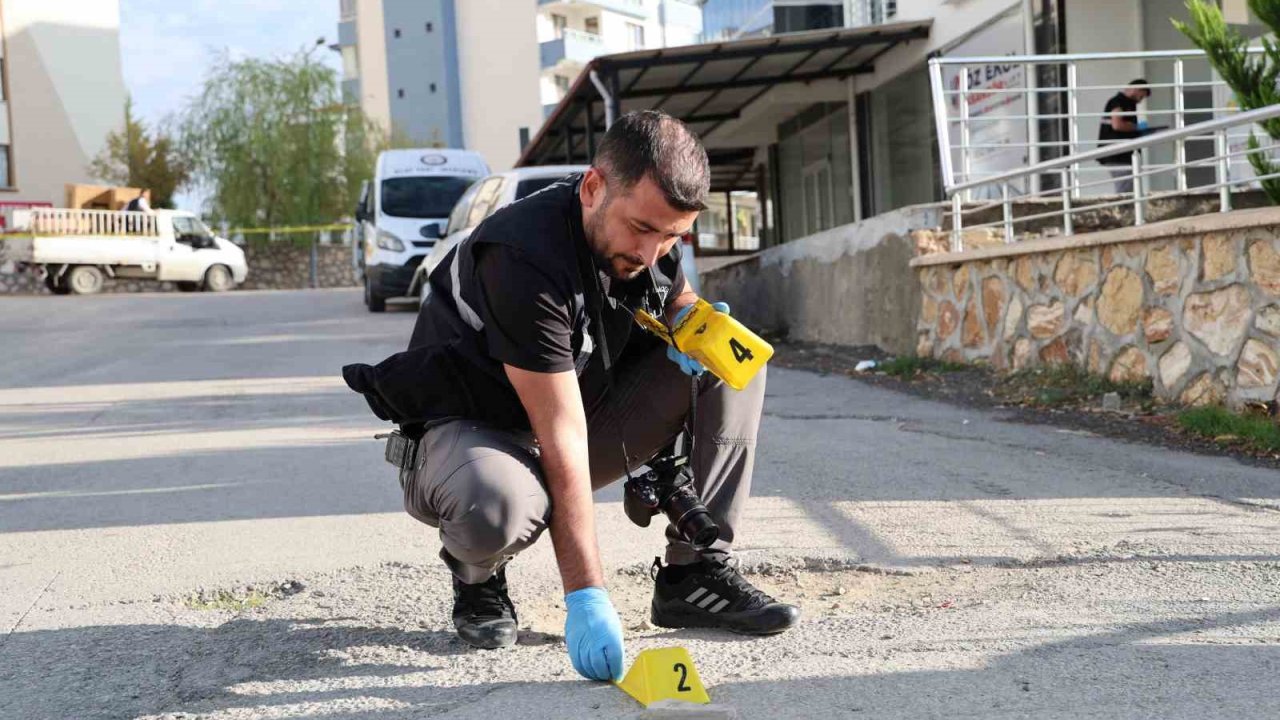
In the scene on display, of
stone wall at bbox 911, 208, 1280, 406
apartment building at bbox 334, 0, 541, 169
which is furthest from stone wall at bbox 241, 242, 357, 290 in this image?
stone wall at bbox 911, 208, 1280, 406

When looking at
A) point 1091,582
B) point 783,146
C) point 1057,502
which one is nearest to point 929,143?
point 783,146

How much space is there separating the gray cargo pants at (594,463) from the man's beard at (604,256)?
1.42ft

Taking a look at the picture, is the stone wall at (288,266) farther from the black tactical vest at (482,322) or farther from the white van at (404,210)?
the black tactical vest at (482,322)

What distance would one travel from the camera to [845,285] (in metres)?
11.2

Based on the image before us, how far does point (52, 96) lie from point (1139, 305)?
128ft

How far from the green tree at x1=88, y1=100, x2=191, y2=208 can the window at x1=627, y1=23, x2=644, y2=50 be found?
28.5 metres

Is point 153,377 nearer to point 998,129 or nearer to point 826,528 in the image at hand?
point 826,528

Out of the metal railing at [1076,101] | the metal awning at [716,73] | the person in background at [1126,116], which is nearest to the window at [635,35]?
the metal awning at [716,73]

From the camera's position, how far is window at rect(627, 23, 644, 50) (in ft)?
208

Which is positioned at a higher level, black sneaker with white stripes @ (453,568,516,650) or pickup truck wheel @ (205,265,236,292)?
pickup truck wheel @ (205,265,236,292)

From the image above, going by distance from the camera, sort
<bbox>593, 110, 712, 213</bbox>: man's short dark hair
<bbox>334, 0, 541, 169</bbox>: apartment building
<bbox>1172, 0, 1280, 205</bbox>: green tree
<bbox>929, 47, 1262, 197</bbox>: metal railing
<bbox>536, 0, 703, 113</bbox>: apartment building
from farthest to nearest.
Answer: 1. <bbox>334, 0, 541, 169</bbox>: apartment building
2. <bbox>536, 0, 703, 113</bbox>: apartment building
3. <bbox>929, 47, 1262, 197</bbox>: metal railing
4. <bbox>1172, 0, 1280, 205</bbox>: green tree
5. <bbox>593, 110, 712, 213</bbox>: man's short dark hair

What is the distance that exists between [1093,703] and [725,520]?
101 cm

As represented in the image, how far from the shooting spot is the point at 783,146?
2402 cm

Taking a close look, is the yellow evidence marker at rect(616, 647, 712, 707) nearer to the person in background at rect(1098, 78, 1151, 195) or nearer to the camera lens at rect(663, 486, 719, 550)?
the camera lens at rect(663, 486, 719, 550)
